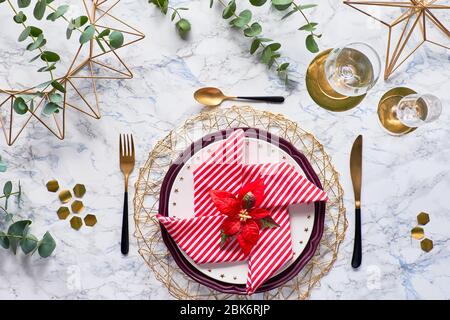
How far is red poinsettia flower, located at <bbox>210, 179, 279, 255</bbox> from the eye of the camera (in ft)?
3.67

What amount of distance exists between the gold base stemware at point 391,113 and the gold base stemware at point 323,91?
54 millimetres

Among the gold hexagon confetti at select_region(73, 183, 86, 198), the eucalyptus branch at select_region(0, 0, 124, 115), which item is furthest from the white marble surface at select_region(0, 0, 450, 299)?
the eucalyptus branch at select_region(0, 0, 124, 115)

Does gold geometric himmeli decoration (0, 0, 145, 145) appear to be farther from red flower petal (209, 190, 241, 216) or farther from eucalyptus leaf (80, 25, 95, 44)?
red flower petal (209, 190, 241, 216)

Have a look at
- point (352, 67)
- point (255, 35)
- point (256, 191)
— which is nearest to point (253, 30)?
point (255, 35)

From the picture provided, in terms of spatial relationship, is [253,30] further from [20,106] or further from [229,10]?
[20,106]

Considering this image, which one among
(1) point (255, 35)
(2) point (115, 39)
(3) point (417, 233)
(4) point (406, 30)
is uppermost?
(4) point (406, 30)

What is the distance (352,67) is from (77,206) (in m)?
0.71

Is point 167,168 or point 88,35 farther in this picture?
point 167,168

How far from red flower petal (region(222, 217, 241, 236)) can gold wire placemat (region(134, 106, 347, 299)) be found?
0.16 m

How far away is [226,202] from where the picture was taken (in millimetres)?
1118

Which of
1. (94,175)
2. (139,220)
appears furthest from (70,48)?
(139,220)

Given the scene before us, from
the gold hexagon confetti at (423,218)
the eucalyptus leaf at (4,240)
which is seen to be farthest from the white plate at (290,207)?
the eucalyptus leaf at (4,240)
